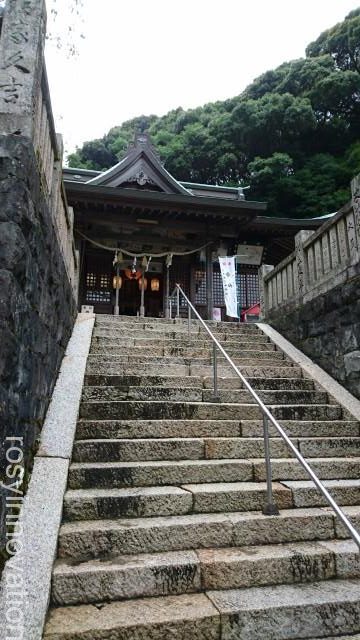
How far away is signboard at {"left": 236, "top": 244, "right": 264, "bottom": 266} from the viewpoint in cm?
1505

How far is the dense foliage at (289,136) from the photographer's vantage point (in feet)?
86.1

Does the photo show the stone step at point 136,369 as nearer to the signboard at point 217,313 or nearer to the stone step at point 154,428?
the stone step at point 154,428

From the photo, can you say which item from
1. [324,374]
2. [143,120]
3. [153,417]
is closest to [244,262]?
[324,374]

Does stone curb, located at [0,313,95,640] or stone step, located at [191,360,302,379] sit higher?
stone step, located at [191,360,302,379]

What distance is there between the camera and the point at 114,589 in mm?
2363

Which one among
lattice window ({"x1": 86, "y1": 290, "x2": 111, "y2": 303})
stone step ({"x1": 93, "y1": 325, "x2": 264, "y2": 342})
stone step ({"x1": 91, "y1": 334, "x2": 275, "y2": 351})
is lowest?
stone step ({"x1": 91, "y1": 334, "x2": 275, "y2": 351})

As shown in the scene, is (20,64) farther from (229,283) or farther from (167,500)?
(229,283)

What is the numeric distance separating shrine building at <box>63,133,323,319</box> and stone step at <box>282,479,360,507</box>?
8.42m

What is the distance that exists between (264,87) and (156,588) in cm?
3682

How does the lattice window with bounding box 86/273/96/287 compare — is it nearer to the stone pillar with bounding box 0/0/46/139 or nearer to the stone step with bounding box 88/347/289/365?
the stone step with bounding box 88/347/289/365

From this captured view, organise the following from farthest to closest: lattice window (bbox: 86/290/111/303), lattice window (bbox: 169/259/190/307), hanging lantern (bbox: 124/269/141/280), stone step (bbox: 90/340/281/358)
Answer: lattice window (bbox: 169/259/190/307), hanging lantern (bbox: 124/269/141/280), lattice window (bbox: 86/290/111/303), stone step (bbox: 90/340/281/358)

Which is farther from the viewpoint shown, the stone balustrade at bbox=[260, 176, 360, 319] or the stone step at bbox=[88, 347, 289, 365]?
the stone step at bbox=[88, 347, 289, 365]

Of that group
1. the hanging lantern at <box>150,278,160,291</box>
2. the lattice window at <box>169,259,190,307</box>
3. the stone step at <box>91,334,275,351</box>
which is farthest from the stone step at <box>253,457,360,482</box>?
the hanging lantern at <box>150,278,160,291</box>

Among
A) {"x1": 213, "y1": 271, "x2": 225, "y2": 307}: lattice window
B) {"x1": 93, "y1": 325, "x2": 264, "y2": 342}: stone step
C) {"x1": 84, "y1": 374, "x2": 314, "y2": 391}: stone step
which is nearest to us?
{"x1": 84, "y1": 374, "x2": 314, "y2": 391}: stone step
